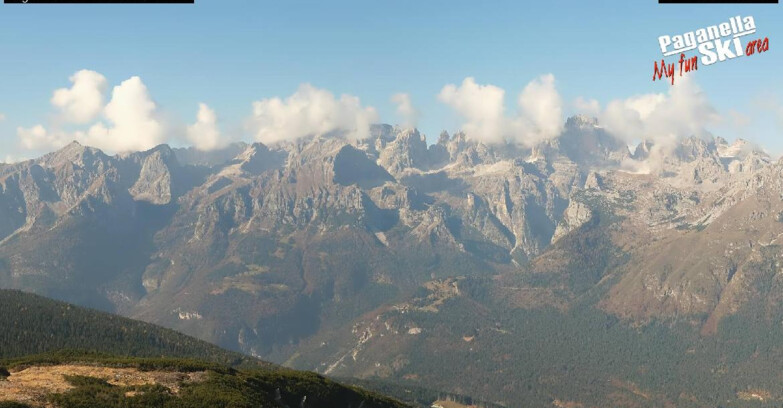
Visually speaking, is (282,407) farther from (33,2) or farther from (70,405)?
(33,2)

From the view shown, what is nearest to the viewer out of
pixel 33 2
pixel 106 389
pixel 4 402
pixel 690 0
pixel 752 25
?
pixel 33 2

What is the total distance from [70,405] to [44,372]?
39893mm

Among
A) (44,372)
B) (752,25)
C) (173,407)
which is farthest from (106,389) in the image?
(752,25)

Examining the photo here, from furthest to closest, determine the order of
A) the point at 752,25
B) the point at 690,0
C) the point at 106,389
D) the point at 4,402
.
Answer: the point at 752,25 → the point at 106,389 → the point at 690,0 → the point at 4,402

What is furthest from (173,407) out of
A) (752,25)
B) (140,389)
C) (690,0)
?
(752,25)

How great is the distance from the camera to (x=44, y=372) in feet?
609

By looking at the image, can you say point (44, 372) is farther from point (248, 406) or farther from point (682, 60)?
point (682, 60)

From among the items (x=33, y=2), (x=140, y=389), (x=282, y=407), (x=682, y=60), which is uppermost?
(x=33, y=2)

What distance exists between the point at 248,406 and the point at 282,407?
21662 millimetres

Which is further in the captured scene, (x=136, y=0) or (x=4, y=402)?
(x=4, y=402)

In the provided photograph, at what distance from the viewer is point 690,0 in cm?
15588

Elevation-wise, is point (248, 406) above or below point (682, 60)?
below

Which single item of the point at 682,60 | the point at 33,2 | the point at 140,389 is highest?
the point at 33,2

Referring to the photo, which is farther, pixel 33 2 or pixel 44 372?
pixel 44 372
